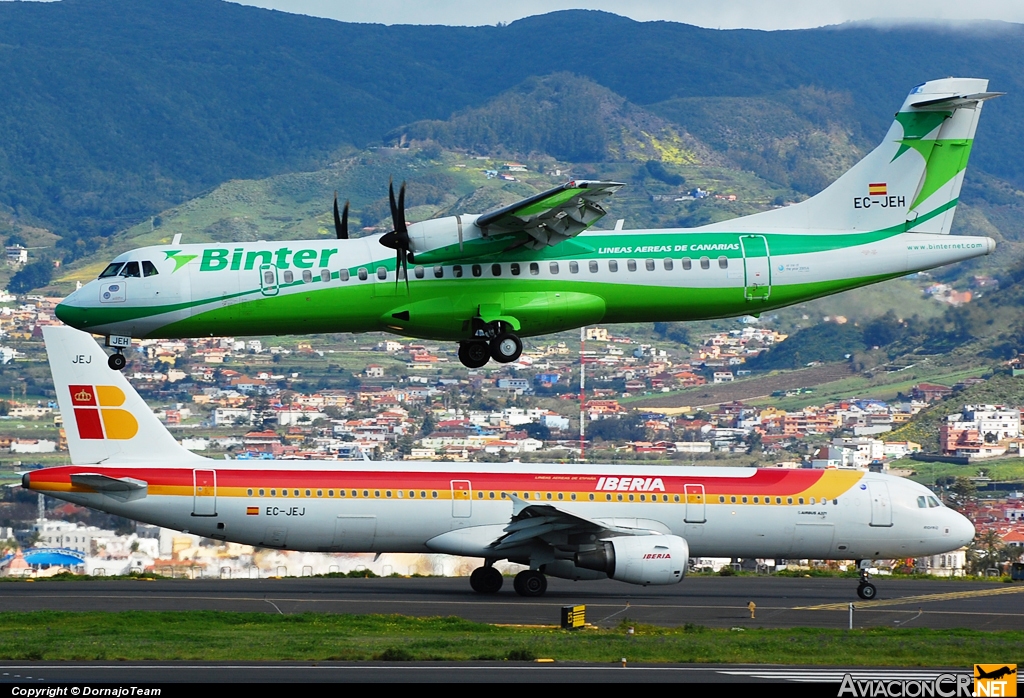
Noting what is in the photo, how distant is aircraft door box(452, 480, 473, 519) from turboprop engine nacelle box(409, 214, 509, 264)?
18.7 meters

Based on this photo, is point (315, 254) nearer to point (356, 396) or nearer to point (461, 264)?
point (461, 264)

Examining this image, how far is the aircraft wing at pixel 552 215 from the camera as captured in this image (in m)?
37.0

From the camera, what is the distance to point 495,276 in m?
38.7

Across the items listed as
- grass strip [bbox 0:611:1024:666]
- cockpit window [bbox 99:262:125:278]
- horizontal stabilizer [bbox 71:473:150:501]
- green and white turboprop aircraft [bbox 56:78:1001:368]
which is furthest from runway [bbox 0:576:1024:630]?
cockpit window [bbox 99:262:125:278]

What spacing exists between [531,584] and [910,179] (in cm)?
1982

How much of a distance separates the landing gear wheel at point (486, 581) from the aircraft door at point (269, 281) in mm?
20683

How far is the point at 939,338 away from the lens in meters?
154

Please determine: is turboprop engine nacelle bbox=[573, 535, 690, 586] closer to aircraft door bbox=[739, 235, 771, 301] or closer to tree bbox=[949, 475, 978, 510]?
aircraft door bbox=[739, 235, 771, 301]

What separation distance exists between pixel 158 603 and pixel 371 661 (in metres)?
19.1

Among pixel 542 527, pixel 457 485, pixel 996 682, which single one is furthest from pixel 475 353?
pixel 457 485

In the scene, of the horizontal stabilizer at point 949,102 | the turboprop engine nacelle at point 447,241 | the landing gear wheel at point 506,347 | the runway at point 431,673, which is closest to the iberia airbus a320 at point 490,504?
the landing gear wheel at point 506,347

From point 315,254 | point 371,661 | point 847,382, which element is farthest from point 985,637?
A: point 847,382

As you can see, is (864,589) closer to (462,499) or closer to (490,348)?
(462,499)

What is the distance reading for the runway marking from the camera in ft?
177
